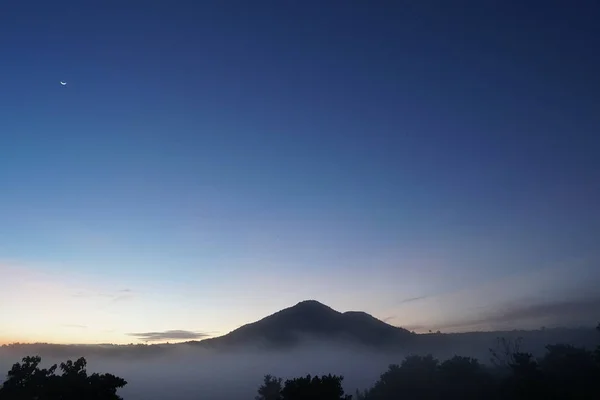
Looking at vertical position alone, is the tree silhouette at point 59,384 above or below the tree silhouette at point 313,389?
above

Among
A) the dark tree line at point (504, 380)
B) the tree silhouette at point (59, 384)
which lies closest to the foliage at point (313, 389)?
the tree silhouette at point (59, 384)

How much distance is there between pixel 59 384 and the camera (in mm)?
43531

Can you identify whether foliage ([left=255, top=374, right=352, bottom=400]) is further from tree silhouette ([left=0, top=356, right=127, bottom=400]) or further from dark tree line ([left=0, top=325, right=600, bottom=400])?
tree silhouette ([left=0, top=356, right=127, bottom=400])

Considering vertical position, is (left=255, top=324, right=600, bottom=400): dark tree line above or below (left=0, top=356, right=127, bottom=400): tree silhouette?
below

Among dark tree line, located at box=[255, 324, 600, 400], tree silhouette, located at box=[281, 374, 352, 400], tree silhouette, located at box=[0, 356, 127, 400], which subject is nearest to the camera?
tree silhouette, located at box=[0, 356, 127, 400]

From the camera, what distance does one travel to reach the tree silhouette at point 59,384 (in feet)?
142

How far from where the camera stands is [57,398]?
142ft

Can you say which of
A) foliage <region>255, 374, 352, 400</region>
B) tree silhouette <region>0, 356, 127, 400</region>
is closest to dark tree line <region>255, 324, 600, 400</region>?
foliage <region>255, 374, 352, 400</region>

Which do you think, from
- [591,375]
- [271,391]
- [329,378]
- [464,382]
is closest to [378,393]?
[464,382]

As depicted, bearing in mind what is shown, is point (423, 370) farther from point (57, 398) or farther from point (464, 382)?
point (57, 398)

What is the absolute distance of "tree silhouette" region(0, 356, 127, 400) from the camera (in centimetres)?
4314

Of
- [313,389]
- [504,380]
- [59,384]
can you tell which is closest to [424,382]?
[504,380]

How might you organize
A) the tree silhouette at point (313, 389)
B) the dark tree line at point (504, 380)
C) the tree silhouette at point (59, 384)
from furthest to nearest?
1. the dark tree line at point (504, 380)
2. the tree silhouette at point (313, 389)
3. the tree silhouette at point (59, 384)

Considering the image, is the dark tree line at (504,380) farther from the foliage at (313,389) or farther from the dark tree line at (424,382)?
the foliage at (313,389)
